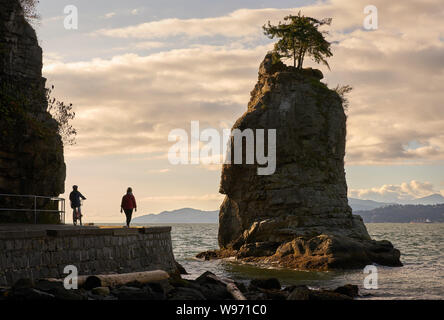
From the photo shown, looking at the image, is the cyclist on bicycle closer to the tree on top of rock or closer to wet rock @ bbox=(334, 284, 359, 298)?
wet rock @ bbox=(334, 284, 359, 298)

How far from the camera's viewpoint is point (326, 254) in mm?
39406

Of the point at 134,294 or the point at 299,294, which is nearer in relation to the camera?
the point at 134,294

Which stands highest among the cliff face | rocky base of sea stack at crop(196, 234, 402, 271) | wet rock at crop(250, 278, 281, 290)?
the cliff face

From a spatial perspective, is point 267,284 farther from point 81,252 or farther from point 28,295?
point 28,295

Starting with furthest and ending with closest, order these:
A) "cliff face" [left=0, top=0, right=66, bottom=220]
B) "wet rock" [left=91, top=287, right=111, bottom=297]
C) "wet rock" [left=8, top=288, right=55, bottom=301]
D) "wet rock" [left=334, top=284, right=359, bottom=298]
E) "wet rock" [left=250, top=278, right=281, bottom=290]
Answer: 1. "cliff face" [left=0, top=0, right=66, bottom=220]
2. "wet rock" [left=334, top=284, right=359, bottom=298]
3. "wet rock" [left=250, top=278, right=281, bottom=290]
4. "wet rock" [left=91, top=287, right=111, bottom=297]
5. "wet rock" [left=8, top=288, right=55, bottom=301]

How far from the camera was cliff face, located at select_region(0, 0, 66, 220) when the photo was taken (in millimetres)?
29031

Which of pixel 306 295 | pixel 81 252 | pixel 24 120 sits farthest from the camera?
pixel 24 120

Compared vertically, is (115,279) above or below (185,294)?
above

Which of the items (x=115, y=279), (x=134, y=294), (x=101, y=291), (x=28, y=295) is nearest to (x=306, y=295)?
(x=134, y=294)

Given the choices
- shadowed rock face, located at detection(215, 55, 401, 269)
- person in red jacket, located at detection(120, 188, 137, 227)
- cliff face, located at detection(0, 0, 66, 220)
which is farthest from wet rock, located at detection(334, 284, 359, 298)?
shadowed rock face, located at detection(215, 55, 401, 269)

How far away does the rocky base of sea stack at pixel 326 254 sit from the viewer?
128 ft

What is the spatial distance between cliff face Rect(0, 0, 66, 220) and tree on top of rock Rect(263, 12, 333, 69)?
29027 millimetres

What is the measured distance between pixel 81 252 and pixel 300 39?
132ft
